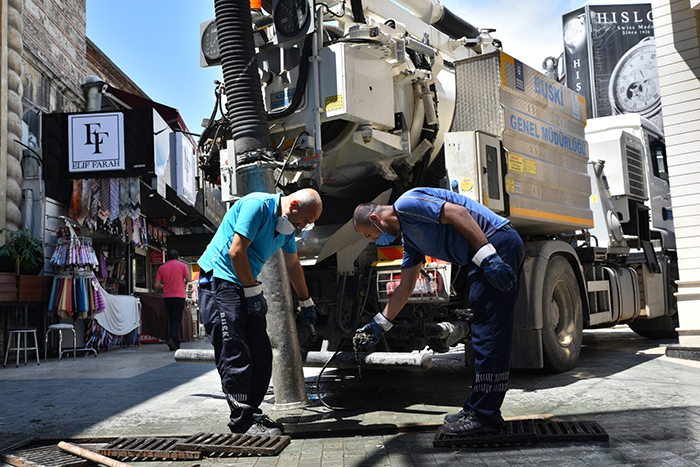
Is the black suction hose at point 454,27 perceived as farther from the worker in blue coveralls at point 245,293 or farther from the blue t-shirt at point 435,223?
the worker in blue coveralls at point 245,293

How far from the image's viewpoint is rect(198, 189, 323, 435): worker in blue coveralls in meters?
4.20

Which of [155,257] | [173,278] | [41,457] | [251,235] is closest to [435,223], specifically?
[251,235]

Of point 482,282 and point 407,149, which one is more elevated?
point 407,149

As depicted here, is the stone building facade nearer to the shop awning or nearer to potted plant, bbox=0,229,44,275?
potted plant, bbox=0,229,44,275

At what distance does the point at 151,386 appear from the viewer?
718cm

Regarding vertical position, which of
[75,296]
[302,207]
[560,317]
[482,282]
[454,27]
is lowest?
[560,317]

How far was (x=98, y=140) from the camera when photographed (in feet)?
43.0

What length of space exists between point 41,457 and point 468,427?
100 inches

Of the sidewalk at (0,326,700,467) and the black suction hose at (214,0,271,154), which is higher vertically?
the black suction hose at (214,0,271,154)

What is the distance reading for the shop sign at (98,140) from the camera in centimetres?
1283

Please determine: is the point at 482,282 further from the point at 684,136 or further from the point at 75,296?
the point at 75,296

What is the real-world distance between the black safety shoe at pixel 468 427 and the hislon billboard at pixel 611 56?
28.3 meters

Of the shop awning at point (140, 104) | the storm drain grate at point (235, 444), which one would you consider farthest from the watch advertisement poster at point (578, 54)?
the storm drain grate at point (235, 444)

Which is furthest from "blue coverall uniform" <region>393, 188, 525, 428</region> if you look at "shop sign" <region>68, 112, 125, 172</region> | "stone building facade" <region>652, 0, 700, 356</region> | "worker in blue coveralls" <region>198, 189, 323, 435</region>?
"shop sign" <region>68, 112, 125, 172</region>
